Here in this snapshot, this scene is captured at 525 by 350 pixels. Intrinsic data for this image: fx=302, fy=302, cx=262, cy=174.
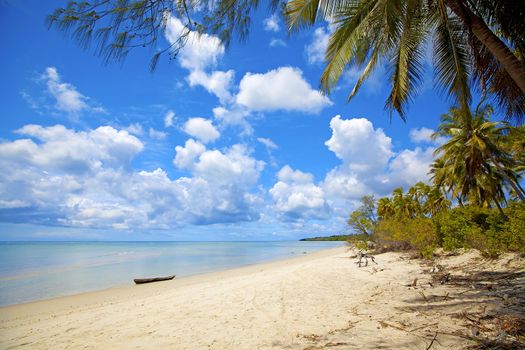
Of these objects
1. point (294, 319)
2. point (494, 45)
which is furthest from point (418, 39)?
point (294, 319)

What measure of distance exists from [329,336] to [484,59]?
554cm

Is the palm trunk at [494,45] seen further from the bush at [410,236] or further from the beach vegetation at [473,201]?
the bush at [410,236]

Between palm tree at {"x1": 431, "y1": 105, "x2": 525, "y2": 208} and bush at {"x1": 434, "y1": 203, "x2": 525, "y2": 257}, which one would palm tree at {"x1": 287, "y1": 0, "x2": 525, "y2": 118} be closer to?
bush at {"x1": 434, "y1": 203, "x2": 525, "y2": 257}

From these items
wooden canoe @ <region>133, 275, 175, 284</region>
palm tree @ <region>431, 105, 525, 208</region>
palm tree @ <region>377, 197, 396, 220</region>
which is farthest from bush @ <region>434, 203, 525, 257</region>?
palm tree @ <region>377, 197, 396, 220</region>

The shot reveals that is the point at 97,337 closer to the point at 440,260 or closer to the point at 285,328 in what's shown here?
the point at 285,328

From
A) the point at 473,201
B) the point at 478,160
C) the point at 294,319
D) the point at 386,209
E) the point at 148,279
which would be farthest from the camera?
the point at 386,209

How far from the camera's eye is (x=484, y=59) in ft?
18.1

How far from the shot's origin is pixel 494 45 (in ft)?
14.7

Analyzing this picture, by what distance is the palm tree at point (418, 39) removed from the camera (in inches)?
190

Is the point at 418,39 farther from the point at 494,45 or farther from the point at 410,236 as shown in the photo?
the point at 410,236

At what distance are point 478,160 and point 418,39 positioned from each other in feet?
51.3

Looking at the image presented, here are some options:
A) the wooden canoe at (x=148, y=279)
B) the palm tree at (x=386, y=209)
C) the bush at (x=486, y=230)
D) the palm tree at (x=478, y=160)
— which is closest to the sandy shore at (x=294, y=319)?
the bush at (x=486, y=230)

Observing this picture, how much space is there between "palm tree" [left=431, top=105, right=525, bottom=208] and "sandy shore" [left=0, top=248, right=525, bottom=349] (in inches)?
391

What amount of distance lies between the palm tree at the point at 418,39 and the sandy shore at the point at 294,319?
3.76m
